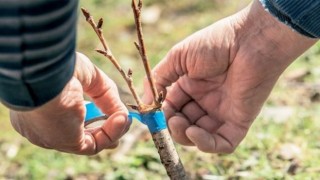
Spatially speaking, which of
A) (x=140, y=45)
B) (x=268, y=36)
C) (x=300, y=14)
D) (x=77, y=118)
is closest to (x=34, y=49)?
(x=77, y=118)

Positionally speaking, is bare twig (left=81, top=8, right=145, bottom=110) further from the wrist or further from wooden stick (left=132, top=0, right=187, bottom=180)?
the wrist

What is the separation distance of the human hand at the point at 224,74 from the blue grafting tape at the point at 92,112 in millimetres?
432

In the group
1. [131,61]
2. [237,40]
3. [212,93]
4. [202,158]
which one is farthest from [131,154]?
[131,61]

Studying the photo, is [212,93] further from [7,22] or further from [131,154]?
[7,22]

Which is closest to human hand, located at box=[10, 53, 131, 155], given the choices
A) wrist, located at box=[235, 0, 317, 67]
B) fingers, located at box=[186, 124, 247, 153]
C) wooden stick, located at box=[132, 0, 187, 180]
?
wooden stick, located at box=[132, 0, 187, 180]

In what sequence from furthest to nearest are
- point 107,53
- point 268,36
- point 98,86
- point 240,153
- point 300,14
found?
point 240,153
point 268,36
point 300,14
point 98,86
point 107,53

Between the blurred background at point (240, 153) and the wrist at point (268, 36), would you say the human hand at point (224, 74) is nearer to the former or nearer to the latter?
the wrist at point (268, 36)

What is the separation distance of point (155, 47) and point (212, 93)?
7.55 feet

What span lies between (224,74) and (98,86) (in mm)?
728

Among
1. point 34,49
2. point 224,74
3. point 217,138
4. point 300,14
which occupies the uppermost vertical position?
point 34,49

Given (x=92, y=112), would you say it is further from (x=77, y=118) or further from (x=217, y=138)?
(x=217, y=138)

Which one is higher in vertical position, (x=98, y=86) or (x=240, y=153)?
(x=98, y=86)

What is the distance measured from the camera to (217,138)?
291 centimetres

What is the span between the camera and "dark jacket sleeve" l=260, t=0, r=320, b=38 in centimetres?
251
